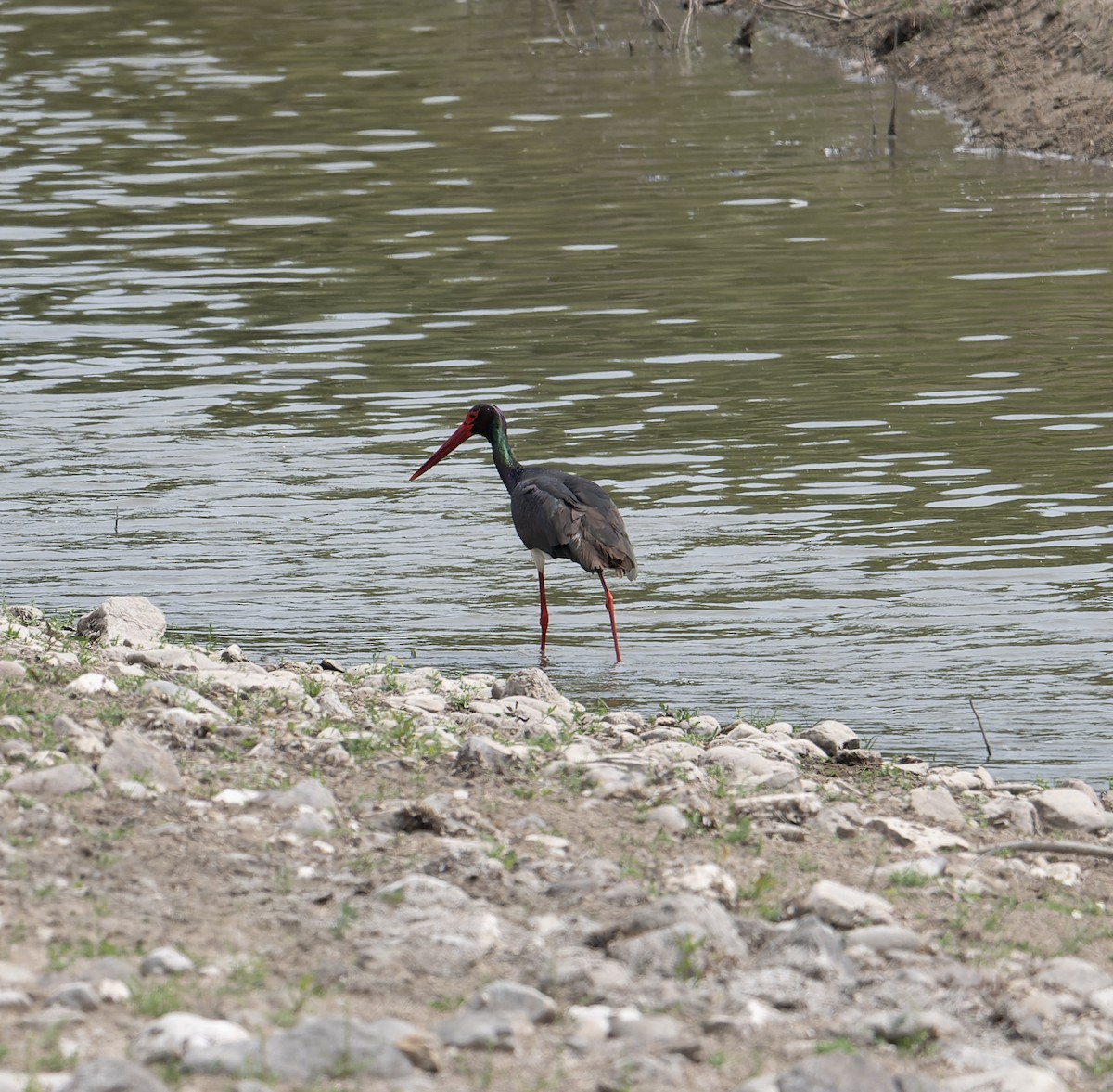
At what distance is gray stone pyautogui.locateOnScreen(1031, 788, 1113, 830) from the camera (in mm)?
7297

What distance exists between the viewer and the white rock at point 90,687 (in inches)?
300

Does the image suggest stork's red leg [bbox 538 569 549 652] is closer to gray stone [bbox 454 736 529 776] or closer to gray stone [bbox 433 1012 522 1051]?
gray stone [bbox 454 736 529 776]

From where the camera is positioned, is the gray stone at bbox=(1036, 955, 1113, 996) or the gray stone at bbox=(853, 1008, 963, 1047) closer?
the gray stone at bbox=(853, 1008, 963, 1047)

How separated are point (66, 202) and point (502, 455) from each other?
46.4 ft

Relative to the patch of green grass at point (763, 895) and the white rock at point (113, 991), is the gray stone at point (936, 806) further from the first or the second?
the white rock at point (113, 991)

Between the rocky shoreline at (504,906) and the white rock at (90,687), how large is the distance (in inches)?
0.6

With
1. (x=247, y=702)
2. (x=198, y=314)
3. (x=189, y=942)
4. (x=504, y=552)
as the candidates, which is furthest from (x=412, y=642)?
(x=198, y=314)

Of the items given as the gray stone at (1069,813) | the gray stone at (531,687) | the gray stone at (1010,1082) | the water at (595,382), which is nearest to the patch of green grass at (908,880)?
the gray stone at (1069,813)

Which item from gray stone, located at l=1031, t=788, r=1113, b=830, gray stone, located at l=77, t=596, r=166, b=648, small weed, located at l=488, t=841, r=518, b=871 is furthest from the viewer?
gray stone, located at l=77, t=596, r=166, b=648

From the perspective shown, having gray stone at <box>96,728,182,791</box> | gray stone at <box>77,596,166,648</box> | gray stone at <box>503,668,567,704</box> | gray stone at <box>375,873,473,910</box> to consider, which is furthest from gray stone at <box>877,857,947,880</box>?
gray stone at <box>77,596,166,648</box>

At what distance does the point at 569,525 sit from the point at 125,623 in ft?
8.62

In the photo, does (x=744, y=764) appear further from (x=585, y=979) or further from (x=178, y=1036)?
(x=178, y=1036)

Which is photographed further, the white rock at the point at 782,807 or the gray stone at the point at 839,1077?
the white rock at the point at 782,807

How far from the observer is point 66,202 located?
24.5m
